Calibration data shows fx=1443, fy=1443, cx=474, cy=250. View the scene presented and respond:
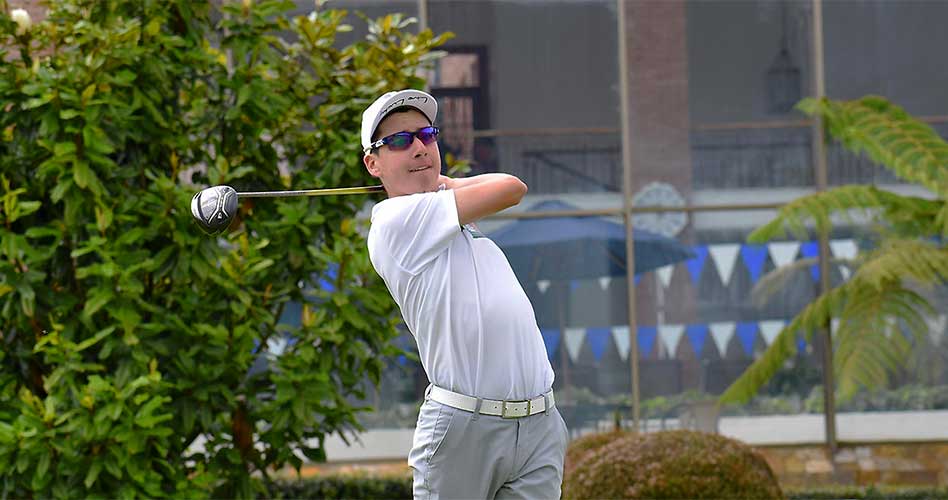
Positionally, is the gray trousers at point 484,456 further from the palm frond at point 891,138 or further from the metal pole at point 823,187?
the metal pole at point 823,187

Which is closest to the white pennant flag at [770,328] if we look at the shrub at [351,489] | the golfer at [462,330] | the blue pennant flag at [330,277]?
the shrub at [351,489]

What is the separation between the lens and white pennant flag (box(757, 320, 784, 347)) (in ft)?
38.8

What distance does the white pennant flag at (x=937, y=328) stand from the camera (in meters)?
11.6

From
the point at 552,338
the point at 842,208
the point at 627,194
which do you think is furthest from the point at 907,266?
the point at 552,338

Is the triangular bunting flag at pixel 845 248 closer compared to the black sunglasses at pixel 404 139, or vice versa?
the black sunglasses at pixel 404 139

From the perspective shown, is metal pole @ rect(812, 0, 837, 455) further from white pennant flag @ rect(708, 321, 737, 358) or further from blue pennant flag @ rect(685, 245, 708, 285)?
blue pennant flag @ rect(685, 245, 708, 285)

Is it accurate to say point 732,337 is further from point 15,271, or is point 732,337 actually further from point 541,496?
point 541,496

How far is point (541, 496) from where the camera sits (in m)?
4.35

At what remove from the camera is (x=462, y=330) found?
14.0 ft

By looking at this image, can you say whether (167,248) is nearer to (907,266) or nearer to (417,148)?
(417,148)

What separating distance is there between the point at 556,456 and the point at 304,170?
431 centimetres

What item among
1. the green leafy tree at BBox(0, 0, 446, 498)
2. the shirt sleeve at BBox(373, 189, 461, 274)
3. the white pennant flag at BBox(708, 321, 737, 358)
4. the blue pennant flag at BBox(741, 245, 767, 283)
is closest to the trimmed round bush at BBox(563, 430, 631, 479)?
the green leafy tree at BBox(0, 0, 446, 498)

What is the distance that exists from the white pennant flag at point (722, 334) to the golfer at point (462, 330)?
7566 mm

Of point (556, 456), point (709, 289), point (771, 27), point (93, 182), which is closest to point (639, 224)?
point (709, 289)
